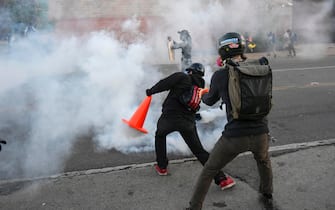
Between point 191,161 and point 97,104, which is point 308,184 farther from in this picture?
point 97,104

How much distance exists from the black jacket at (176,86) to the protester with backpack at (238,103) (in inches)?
31.6

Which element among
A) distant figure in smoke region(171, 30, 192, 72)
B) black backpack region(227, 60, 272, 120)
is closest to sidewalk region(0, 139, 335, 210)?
black backpack region(227, 60, 272, 120)

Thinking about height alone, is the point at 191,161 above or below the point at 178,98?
below

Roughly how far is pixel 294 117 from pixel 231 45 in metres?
4.13

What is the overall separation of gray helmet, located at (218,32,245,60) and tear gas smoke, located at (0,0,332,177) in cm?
208

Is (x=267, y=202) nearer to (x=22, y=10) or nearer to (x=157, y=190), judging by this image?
(x=157, y=190)

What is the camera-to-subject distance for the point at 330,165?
460cm

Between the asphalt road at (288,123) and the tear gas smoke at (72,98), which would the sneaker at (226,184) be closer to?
the asphalt road at (288,123)

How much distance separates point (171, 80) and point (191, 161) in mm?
1150

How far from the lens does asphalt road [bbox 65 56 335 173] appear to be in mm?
4957

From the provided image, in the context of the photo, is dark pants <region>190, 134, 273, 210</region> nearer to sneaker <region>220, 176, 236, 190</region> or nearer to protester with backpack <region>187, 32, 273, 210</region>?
protester with backpack <region>187, 32, 273, 210</region>

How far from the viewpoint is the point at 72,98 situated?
694cm

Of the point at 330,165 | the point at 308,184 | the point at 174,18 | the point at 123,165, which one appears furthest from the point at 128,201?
the point at 174,18

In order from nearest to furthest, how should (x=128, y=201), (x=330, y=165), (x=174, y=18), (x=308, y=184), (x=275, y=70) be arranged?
(x=128, y=201)
(x=308, y=184)
(x=330, y=165)
(x=174, y=18)
(x=275, y=70)
